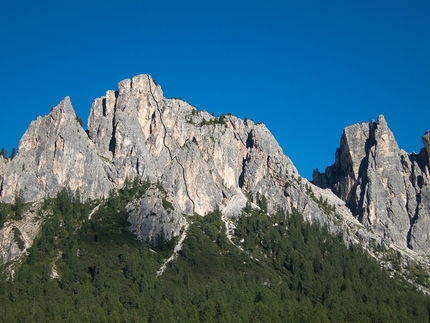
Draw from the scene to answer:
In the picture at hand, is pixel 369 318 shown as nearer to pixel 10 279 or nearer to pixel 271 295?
pixel 271 295

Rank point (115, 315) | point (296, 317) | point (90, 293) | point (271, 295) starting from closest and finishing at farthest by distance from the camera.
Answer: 1. point (115, 315)
2. point (296, 317)
3. point (90, 293)
4. point (271, 295)

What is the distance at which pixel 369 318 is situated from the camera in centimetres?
17525

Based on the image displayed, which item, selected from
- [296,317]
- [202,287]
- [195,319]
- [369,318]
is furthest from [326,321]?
[202,287]

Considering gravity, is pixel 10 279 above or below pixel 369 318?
below

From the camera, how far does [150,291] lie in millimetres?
193250

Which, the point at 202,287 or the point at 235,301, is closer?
the point at 235,301

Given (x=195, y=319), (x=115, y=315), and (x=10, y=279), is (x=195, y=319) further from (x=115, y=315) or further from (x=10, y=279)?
(x=10, y=279)

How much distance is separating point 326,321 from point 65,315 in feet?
211

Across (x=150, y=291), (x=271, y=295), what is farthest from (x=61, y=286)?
(x=271, y=295)

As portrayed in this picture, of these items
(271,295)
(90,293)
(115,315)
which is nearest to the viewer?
(115,315)

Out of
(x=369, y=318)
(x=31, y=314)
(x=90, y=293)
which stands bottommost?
(x=31, y=314)

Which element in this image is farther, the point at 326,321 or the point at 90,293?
the point at 90,293

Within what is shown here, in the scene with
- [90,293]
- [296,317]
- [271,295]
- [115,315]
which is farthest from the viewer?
[271,295]

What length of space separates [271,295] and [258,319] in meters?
34.6
